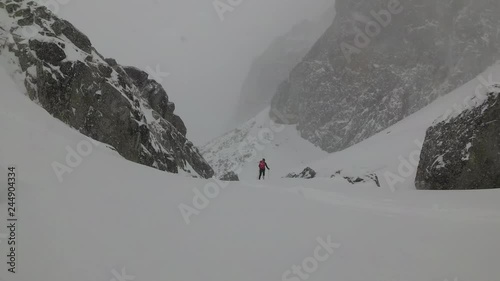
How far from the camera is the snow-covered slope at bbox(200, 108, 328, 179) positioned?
106250 mm

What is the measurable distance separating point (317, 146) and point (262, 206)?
4244 inches

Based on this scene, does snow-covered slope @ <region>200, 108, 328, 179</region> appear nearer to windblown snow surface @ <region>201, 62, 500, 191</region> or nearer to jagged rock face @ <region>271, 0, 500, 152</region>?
windblown snow surface @ <region>201, 62, 500, 191</region>

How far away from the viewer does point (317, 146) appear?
11681 cm

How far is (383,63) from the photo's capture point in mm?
114875
